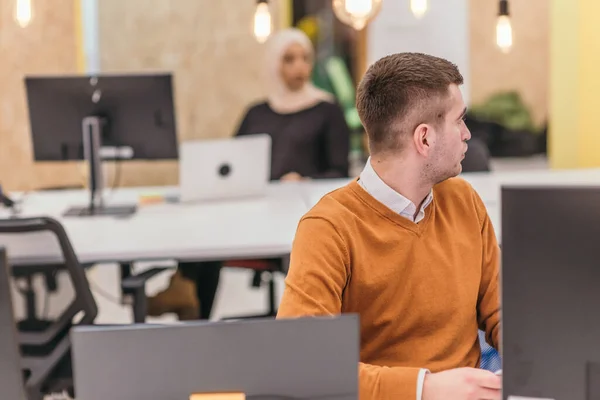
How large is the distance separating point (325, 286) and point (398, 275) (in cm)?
18

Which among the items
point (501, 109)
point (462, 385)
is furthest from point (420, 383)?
point (501, 109)

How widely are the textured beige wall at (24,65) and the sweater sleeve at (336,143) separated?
2.07 meters

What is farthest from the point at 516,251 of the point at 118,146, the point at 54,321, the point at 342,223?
the point at 118,146

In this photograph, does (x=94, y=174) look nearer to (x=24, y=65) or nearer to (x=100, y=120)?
(x=100, y=120)

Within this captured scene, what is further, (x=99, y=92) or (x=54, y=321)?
(x=99, y=92)

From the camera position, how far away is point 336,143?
14.9 ft

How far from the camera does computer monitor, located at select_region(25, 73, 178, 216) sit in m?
3.59

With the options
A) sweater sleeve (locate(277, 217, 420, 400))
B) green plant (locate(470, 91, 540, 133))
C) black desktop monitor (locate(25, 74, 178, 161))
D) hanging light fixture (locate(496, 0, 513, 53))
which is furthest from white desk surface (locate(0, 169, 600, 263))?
Answer: green plant (locate(470, 91, 540, 133))

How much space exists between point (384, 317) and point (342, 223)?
0.72 feet

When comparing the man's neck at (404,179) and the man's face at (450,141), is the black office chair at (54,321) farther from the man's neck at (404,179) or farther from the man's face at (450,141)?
the man's face at (450,141)

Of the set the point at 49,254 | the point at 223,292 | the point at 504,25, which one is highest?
the point at 504,25

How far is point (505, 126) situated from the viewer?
20.4ft

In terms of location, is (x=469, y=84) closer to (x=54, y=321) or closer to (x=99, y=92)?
(x=99, y=92)

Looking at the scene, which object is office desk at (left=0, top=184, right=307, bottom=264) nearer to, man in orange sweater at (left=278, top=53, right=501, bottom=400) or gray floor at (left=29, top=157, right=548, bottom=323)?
gray floor at (left=29, top=157, right=548, bottom=323)
